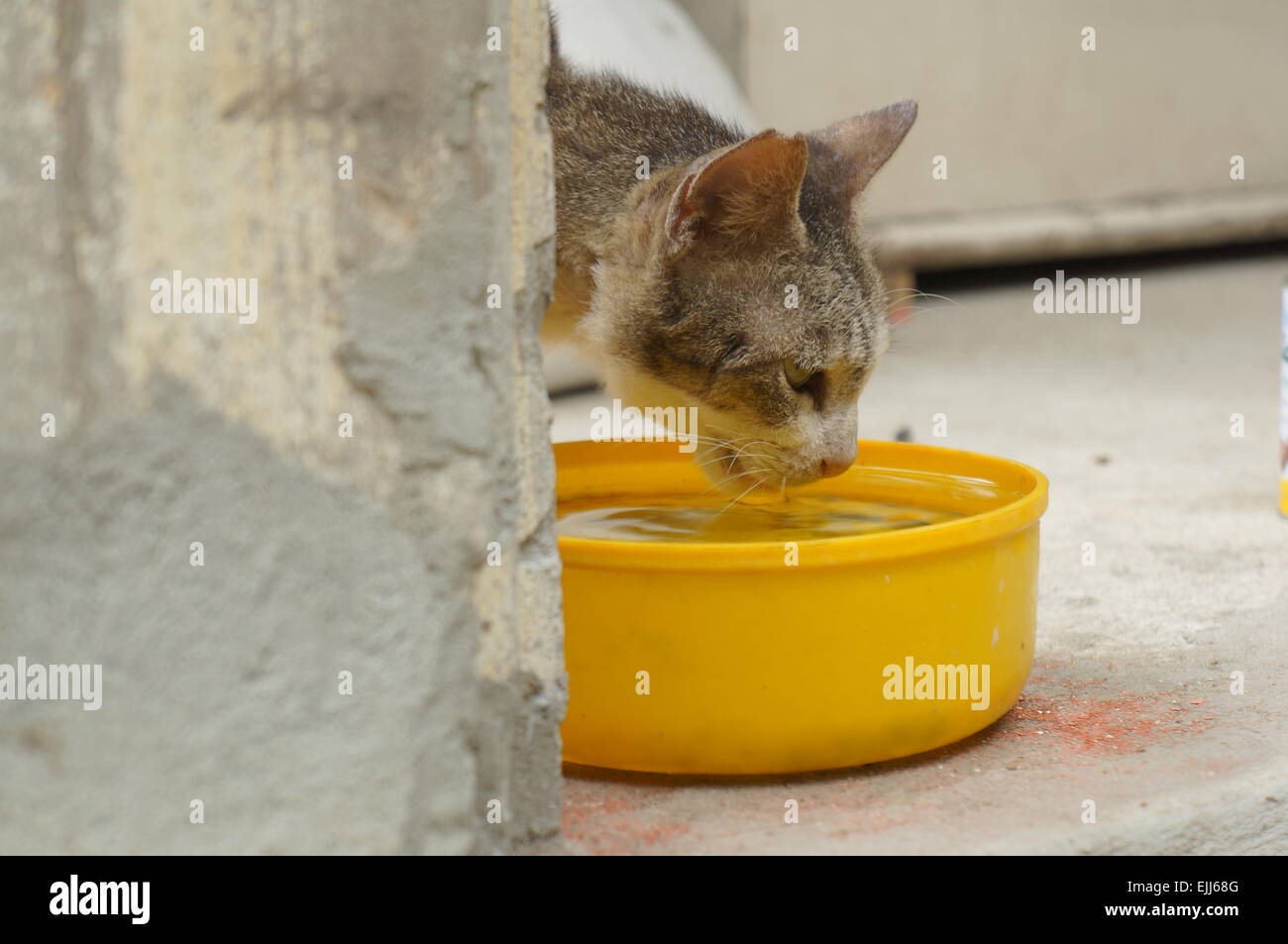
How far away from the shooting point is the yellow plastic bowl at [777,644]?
1.65 meters

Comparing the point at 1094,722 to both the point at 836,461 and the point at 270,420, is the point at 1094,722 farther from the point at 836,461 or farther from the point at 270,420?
the point at 270,420

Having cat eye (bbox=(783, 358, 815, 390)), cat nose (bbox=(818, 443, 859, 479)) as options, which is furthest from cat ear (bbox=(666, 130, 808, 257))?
cat nose (bbox=(818, 443, 859, 479))

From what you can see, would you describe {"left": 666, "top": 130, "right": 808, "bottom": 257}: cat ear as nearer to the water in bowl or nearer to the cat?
the cat

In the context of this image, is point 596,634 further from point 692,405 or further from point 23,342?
point 23,342

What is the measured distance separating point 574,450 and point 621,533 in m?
0.24

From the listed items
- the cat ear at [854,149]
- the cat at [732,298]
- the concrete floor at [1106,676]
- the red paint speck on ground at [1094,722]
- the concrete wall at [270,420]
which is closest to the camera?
the concrete wall at [270,420]

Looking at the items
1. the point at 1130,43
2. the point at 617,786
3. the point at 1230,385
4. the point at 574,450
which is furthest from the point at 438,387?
the point at 1130,43

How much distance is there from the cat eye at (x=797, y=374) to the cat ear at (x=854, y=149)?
313 millimetres

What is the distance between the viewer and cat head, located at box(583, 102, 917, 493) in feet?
6.38

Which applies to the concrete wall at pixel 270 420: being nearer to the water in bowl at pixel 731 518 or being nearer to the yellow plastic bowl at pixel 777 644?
the yellow plastic bowl at pixel 777 644

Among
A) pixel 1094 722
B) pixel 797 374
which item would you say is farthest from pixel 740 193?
pixel 1094 722

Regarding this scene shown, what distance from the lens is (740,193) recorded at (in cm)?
190

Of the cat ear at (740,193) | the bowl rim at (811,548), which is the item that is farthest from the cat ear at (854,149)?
the bowl rim at (811,548)
